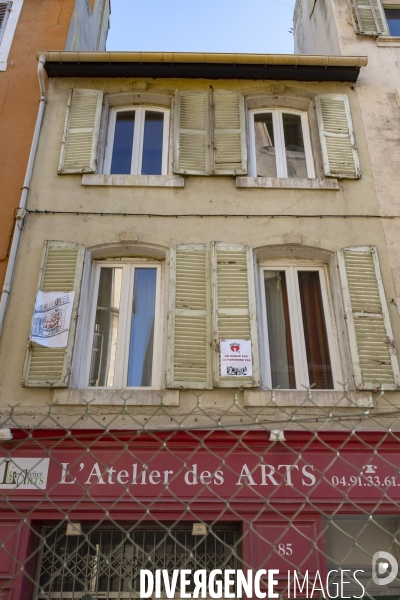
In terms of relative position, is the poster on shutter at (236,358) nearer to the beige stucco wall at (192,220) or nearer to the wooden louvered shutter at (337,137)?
the beige stucco wall at (192,220)

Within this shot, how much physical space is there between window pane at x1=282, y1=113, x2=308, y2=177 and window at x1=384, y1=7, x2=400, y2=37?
3060mm

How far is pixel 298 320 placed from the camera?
759 cm

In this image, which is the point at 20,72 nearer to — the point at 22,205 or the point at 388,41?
the point at 22,205

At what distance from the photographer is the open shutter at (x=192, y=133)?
338 inches

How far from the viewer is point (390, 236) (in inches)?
314

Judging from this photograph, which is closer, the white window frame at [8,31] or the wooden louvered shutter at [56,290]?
the wooden louvered shutter at [56,290]

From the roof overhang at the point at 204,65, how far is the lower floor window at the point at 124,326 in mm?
3580

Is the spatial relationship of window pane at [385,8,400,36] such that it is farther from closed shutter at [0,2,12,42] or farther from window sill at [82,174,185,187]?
closed shutter at [0,2,12,42]

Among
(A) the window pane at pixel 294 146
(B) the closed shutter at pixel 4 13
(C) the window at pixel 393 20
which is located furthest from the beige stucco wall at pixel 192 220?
(C) the window at pixel 393 20

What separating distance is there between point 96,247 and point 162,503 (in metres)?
3.57

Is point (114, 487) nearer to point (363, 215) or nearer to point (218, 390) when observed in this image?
point (218, 390)

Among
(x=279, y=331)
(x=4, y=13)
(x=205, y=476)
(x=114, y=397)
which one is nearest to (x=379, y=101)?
(x=279, y=331)

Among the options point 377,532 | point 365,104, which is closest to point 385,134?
point 365,104

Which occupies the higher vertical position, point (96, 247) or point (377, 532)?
point (96, 247)
